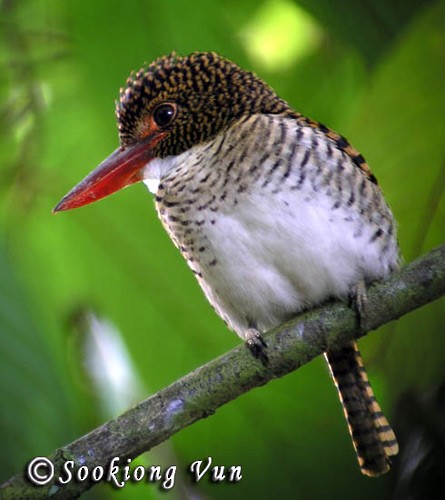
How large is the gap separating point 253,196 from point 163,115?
292 millimetres

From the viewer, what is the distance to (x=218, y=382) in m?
1.20

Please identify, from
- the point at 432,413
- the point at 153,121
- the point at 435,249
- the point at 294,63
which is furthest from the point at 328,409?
the point at 153,121

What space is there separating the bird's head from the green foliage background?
0.84 ft

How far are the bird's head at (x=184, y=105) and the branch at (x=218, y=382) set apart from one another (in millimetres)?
491

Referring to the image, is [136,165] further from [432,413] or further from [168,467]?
[432,413]

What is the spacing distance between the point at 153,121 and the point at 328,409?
77 cm

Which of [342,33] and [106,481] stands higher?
[342,33]

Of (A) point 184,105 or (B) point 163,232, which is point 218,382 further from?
(A) point 184,105

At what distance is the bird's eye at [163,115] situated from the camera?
167 centimetres

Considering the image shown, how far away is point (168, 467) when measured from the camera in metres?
1.30

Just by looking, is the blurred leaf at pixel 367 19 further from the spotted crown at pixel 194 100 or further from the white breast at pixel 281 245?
the spotted crown at pixel 194 100

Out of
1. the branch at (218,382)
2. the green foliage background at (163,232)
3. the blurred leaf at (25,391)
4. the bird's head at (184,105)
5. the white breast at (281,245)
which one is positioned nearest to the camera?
the blurred leaf at (25,391)

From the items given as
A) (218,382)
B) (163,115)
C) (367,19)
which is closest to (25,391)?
(218,382)

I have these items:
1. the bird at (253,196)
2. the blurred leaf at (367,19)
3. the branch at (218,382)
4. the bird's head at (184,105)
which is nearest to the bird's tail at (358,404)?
the bird at (253,196)
